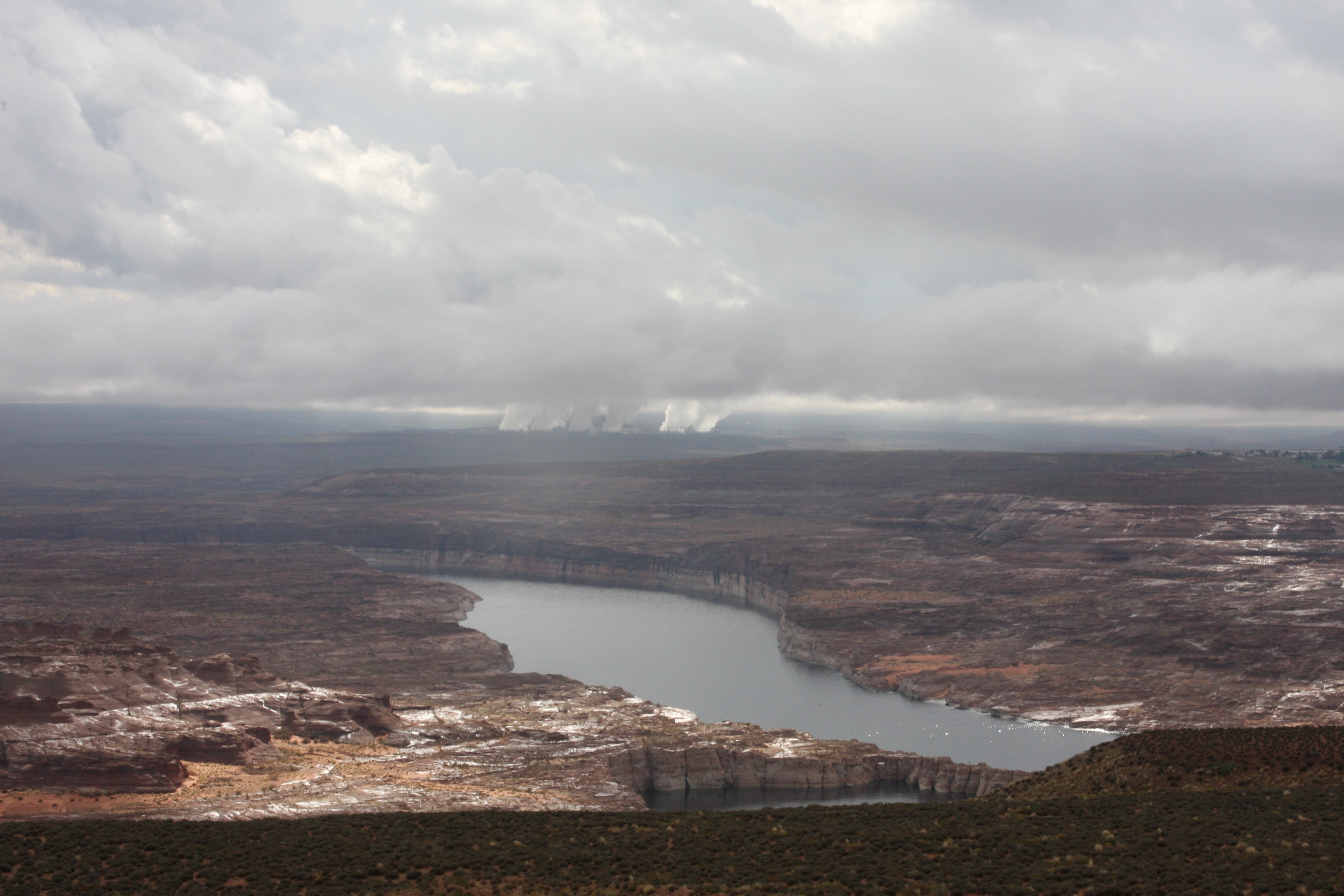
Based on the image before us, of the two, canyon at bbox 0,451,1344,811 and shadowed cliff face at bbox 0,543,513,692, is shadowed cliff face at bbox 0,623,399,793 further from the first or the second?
shadowed cliff face at bbox 0,543,513,692

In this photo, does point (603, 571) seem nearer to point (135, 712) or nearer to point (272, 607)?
point (272, 607)

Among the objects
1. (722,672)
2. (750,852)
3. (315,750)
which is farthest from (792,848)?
(722,672)

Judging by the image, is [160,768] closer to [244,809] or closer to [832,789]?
[244,809]

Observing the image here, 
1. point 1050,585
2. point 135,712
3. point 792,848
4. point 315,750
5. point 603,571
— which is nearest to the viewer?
point 792,848

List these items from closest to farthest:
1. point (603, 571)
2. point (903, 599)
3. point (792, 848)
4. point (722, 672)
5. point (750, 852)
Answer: point (750, 852), point (792, 848), point (722, 672), point (903, 599), point (603, 571)

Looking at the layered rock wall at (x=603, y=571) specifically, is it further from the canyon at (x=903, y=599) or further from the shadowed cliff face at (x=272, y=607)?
the shadowed cliff face at (x=272, y=607)

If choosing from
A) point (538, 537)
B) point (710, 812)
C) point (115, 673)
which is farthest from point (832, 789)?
point (538, 537)

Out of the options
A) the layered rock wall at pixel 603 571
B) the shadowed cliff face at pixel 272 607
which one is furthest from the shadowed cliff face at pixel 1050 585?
the shadowed cliff face at pixel 272 607
